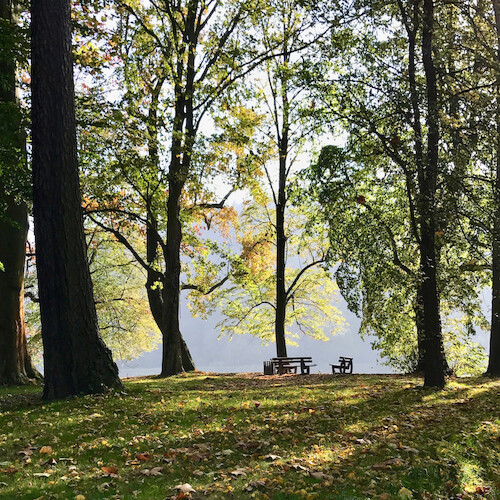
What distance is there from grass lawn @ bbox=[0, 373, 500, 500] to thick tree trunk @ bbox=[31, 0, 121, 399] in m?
0.67

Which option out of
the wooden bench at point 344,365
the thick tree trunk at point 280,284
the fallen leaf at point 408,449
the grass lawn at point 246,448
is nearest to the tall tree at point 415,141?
the grass lawn at point 246,448

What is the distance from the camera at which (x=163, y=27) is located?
16.8m

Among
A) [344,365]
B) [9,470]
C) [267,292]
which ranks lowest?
[344,365]

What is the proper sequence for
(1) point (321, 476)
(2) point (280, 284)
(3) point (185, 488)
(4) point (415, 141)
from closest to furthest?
(3) point (185, 488) < (1) point (321, 476) < (4) point (415, 141) < (2) point (280, 284)

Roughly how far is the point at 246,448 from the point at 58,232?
4.97 m

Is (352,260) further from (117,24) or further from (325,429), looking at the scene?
(117,24)

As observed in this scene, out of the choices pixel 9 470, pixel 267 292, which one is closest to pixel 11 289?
pixel 9 470

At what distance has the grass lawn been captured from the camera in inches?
177

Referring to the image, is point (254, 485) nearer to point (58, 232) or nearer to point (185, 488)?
point (185, 488)

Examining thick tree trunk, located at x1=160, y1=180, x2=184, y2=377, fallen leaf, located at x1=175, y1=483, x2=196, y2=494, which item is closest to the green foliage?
thick tree trunk, located at x1=160, y1=180, x2=184, y2=377

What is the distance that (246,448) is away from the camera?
5738 millimetres

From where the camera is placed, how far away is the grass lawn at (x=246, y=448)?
4500 mm

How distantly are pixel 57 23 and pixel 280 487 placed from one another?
8.32m

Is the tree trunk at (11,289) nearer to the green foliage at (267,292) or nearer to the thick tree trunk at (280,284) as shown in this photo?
the thick tree trunk at (280,284)
